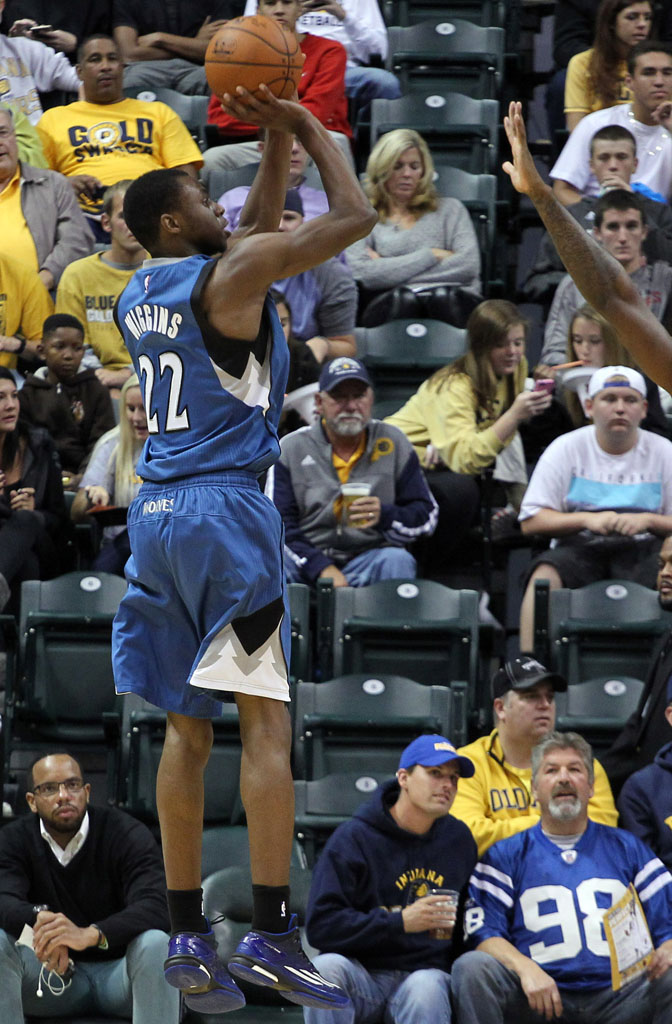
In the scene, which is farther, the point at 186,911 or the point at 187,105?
the point at 187,105

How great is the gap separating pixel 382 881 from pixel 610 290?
3.27 meters

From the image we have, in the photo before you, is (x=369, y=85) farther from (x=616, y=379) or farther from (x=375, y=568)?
(x=375, y=568)

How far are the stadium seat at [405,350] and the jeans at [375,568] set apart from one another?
1.64 metres

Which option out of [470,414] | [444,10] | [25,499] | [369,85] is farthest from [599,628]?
[444,10]

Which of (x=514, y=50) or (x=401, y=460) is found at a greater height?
(x=514, y=50)

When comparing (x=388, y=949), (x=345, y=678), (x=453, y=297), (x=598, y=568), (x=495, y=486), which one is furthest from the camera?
(x=453, y=297)

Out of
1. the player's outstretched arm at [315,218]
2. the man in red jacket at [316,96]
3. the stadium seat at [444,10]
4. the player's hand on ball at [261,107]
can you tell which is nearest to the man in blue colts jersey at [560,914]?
the player's outstretched arm at [315,218]

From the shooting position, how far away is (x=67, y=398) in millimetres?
8438

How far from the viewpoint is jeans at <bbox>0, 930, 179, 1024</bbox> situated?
6.27m

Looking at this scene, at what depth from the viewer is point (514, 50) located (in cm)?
1193

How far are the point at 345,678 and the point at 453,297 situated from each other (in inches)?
116

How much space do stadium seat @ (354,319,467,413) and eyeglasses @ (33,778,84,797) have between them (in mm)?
3173

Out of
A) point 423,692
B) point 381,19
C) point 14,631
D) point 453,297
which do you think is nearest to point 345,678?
point 423,692

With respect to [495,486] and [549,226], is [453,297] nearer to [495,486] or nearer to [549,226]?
[495,486]
